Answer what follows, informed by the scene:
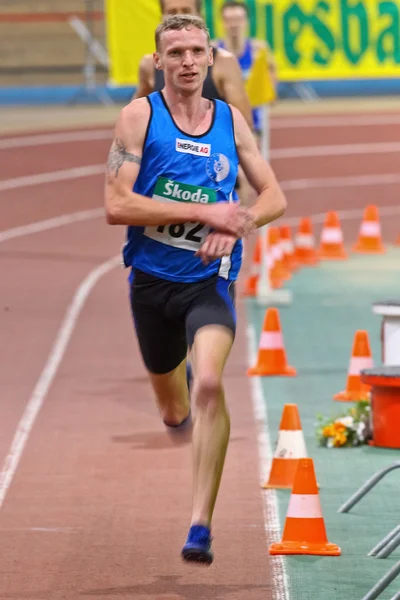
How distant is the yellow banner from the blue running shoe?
603 inches

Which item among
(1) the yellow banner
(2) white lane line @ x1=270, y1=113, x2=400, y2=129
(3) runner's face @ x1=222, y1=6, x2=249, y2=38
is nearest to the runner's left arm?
(3) runner's face @ x1=222, y1=6, x2=249, y2=38

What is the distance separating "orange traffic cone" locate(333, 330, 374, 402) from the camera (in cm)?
1090

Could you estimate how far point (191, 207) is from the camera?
262 inches

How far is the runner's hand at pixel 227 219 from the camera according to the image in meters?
6.59

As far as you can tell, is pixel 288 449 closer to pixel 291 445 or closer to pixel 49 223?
pixel 291 445

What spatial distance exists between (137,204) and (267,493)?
7.60ft

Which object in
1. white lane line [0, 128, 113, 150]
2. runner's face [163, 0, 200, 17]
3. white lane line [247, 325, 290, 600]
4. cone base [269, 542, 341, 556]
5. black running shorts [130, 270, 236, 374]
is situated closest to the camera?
white lane line [247, 325, 290, 600]

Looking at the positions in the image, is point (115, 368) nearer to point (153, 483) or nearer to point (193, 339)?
point (153, 483)

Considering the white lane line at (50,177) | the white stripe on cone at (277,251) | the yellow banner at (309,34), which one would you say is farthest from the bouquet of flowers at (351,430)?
the white lane line at (50,177)

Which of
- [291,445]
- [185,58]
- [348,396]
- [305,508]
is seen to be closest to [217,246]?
A: [185,58]

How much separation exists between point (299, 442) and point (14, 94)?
28.3m

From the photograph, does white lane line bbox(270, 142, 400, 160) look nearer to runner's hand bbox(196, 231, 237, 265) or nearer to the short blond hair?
the short blond hair

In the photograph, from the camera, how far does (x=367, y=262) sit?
19.0 m

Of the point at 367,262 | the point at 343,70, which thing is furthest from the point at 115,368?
the point at 343,70
